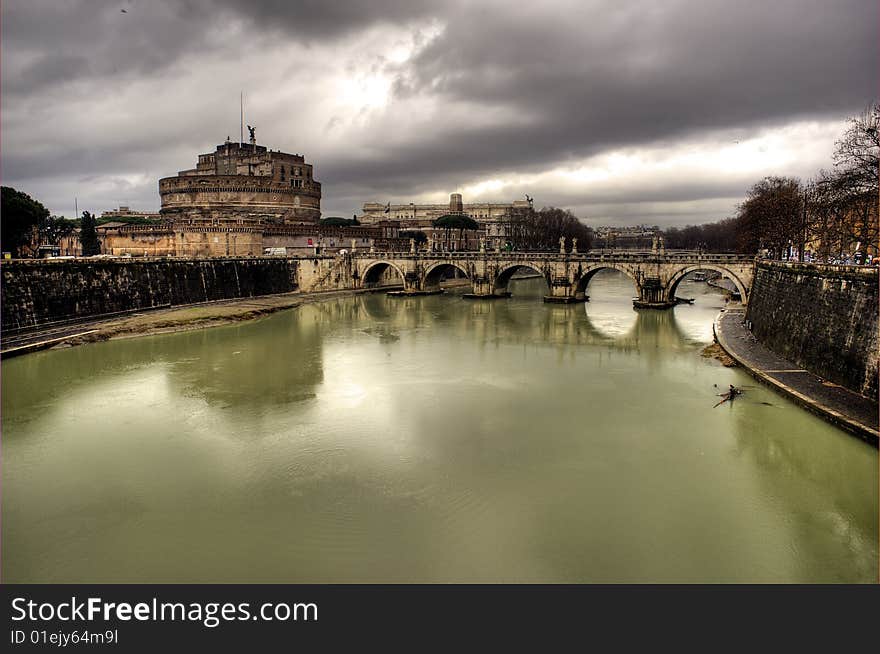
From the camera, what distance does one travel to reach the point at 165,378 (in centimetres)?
1675

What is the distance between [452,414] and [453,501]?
4291mm

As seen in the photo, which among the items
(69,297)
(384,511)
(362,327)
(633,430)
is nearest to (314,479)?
A: (384,511)

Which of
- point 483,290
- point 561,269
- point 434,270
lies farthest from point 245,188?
point 561,269

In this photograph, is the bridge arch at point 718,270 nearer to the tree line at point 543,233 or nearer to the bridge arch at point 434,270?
the bridge arch at point 434,270

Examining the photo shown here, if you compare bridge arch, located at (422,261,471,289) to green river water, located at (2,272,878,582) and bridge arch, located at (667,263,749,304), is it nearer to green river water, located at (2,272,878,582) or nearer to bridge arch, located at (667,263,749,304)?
bridge arch, located at (667,263,749,304)

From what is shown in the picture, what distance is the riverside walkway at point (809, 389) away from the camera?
10.9m

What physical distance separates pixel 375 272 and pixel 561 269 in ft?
53.1

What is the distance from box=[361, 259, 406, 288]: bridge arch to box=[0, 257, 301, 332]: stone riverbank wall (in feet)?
24.4

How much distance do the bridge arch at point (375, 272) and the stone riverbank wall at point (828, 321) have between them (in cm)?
2831

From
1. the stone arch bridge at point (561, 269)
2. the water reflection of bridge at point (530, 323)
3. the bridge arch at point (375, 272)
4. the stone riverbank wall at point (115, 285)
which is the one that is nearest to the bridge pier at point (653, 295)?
the stone arch bridge at point (561, 269)

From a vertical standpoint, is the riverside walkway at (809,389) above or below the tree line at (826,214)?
below

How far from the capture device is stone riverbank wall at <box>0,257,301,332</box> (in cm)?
2242

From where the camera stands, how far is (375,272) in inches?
1826
